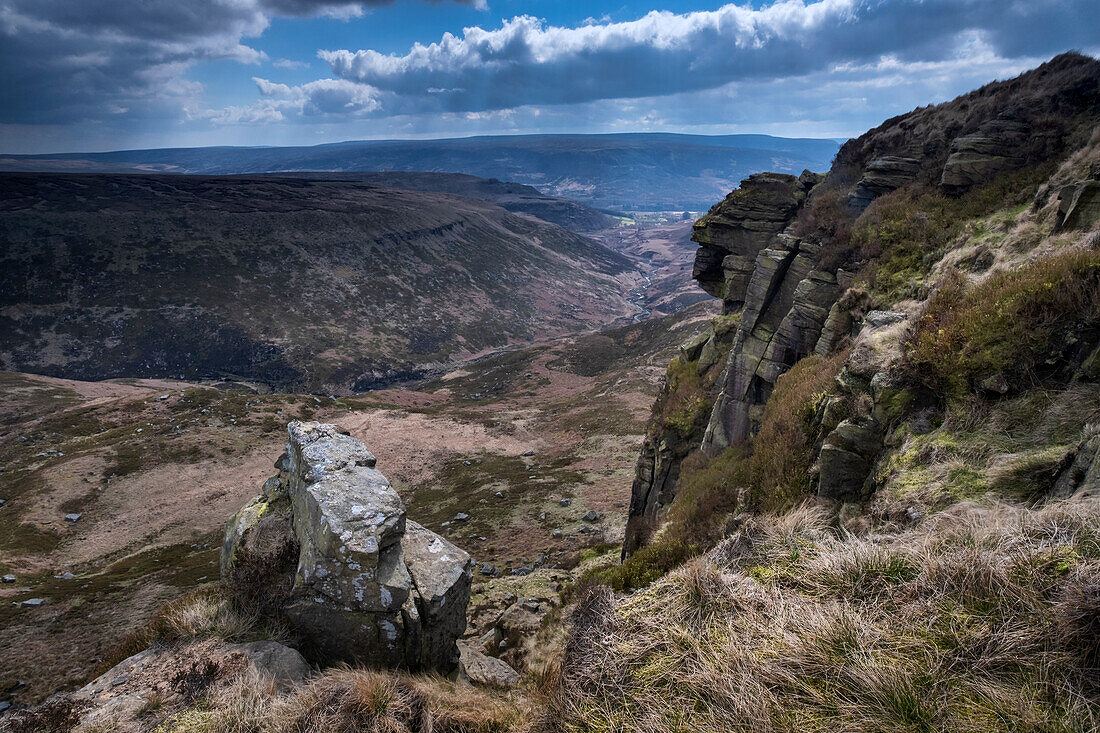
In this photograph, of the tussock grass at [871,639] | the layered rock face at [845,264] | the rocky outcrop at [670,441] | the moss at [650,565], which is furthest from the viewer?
the rocky outcrop at [670,441]

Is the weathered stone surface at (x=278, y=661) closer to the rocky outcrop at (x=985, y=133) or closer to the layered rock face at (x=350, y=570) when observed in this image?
the layered rock face at (x=350, y=570)

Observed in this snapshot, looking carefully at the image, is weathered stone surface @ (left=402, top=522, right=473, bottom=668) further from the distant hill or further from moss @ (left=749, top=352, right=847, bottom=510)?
the distant hill

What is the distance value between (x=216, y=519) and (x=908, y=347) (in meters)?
43.6

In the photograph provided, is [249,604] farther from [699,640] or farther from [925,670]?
[925,670]

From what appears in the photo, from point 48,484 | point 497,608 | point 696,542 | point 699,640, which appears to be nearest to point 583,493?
point 497,608

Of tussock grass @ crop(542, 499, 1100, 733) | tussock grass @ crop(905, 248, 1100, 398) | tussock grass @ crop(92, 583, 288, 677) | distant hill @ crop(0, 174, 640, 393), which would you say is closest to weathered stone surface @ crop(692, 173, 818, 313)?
tussock grass @ crop(905, 248, 1100, 398)

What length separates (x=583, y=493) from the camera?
34875 millimetres

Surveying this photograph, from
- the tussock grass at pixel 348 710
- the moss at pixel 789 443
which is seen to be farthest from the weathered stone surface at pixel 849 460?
the tussock grass at pixel 348 710

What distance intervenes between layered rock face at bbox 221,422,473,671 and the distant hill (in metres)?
95.2

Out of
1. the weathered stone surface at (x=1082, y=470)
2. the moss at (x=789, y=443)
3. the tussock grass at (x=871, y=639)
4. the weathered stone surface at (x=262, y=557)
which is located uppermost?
the weathered stone surface at (x=1082, y=470)

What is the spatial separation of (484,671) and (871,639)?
27.7 ft

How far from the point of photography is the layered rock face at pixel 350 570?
8.45 meters

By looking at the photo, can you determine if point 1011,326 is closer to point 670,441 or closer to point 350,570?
point 350,570

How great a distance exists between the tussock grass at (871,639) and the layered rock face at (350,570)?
399 centimetres
